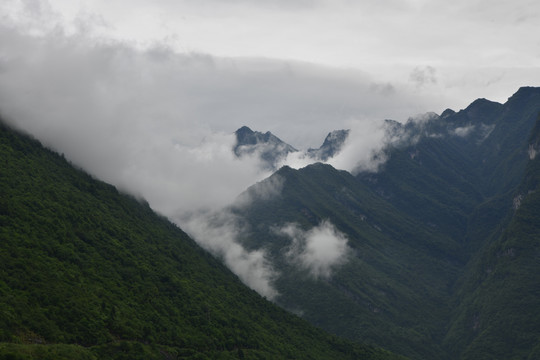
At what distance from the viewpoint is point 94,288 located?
506 ft

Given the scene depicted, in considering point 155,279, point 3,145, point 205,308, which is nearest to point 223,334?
point 205,308

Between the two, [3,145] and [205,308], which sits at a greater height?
[3,145]

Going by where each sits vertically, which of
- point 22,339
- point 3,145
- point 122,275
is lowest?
point 22,339

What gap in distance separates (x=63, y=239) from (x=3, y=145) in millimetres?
55423

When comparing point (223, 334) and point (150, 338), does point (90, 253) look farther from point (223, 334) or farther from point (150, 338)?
point (223, 334)

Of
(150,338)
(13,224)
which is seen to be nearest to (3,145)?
(13,224)

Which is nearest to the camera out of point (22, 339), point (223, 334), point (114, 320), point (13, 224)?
point (22, 339)

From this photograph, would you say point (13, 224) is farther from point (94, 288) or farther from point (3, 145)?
point (3, 145)

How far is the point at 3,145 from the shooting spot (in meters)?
199

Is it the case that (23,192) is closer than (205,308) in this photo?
Yes

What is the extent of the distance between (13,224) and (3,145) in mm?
55090

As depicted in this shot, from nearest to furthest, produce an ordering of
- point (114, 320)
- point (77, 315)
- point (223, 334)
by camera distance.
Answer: point (77, 315) < point (114, 320) < point (223, 334)

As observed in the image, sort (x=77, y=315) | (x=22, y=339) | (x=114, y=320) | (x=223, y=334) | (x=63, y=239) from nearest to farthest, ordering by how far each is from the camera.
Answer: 1. (x=22, y=339)
2. (x=77, y=315)
3. (x=114, y=320)
4. (x=63, y=239)
5. (x=223, y=334)

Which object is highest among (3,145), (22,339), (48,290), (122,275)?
(3,145)
